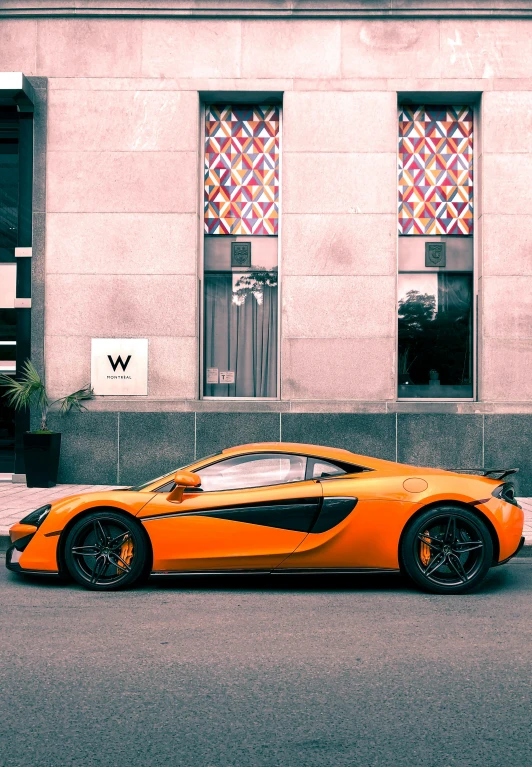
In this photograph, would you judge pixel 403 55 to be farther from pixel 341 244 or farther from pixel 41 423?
pixel 41 423

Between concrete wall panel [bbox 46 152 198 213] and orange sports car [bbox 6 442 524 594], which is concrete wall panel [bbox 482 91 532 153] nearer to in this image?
concrete wall panel [bbox 46 152 198 213]

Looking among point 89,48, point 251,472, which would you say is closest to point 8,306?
point 89,48

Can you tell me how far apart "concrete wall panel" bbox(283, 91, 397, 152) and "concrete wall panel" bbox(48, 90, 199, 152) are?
1.70 meters

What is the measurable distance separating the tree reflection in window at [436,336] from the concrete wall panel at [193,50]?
459 centimetres

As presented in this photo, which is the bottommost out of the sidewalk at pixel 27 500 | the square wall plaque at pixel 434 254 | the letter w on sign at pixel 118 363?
the sidewalk at pixel 27 500

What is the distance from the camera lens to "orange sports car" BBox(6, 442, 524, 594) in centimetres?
633

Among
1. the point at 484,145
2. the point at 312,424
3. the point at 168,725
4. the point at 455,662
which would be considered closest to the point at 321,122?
the point at 484,145

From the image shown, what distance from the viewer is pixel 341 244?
13.3 m

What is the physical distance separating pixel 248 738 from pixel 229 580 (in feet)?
11.9

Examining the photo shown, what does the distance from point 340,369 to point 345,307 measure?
1.00 meters

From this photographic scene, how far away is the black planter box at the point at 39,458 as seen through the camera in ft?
42.0

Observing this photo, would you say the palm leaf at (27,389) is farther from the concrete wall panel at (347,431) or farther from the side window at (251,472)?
the side window at (251,472)

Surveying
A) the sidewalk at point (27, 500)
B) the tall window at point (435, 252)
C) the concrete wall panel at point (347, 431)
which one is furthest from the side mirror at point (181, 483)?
the tall window at point (435, 252)

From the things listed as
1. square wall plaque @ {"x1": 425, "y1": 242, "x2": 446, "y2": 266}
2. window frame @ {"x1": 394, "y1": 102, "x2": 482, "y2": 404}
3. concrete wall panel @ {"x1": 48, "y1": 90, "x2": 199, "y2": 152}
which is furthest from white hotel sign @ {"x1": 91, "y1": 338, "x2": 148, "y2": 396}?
square wall plaque @ {"x1": 425, "y1": 242, "x2": 446, "y2": 266}
